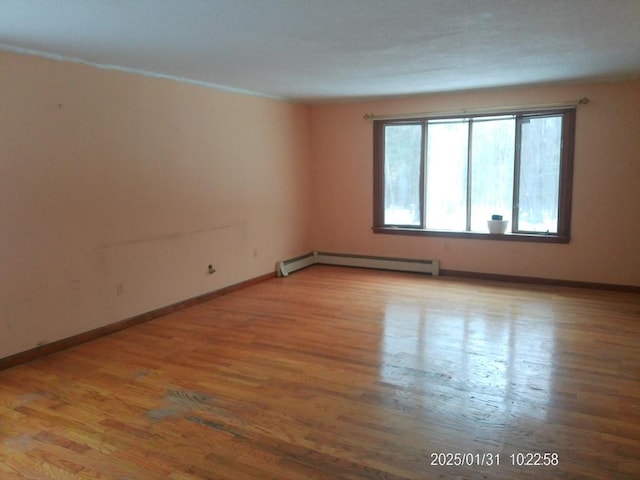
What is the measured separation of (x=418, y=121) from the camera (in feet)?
21.1

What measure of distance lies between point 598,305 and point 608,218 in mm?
1119

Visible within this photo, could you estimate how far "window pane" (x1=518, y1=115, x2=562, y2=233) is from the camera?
18.7 ft

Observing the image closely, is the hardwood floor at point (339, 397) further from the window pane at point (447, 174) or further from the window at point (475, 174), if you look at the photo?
the window pane at point (447, 174)

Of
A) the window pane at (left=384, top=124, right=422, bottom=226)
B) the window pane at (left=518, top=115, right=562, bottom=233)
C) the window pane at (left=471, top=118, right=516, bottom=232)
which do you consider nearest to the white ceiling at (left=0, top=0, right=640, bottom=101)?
the window pane at (left=518, top=115, right=562, bottom=233)

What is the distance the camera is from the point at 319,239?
24.0 ft

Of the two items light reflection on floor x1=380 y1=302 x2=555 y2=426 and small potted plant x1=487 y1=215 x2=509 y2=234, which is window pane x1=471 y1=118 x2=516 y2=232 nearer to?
small potted plant x1=487 y1=215 x2=509 y2=234

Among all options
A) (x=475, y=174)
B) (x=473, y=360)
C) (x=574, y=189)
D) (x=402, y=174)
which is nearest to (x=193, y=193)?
(x=402, y=174)

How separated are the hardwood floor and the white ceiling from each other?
7.48ft

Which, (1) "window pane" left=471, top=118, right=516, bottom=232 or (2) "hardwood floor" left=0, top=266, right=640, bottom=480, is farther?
(1) "window pane" left=471, top=118, right=516, bottom=232

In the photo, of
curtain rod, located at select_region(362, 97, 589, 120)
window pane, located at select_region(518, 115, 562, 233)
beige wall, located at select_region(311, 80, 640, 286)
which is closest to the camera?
beige wall, located at select_region(311, 80, 640, 286)

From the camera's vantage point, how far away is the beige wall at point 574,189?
17.5ft

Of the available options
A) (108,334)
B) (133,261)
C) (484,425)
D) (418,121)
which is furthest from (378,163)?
(484,425)

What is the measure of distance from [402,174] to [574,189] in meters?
2.09

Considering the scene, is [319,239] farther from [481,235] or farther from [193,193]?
[193,193]
